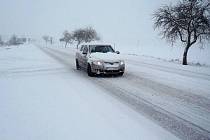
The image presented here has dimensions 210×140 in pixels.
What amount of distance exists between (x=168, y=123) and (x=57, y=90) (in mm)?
4857

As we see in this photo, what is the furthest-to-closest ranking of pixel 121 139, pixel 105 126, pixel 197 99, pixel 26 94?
pixel 26 94 → pixel 197 99 → pixel 105 126 → pixel 121 139

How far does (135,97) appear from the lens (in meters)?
8.06

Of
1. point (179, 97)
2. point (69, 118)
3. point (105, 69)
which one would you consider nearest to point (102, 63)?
point (105, 69)

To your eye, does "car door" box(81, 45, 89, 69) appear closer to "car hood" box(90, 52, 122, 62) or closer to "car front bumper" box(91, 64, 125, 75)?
"car hood" box(90, 52, 122, 62)

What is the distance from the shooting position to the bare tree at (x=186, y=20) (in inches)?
851

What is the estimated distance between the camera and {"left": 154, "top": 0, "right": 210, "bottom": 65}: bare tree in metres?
21.6

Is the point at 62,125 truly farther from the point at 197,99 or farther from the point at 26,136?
the point at 197,99

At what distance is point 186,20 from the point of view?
71.9 feet

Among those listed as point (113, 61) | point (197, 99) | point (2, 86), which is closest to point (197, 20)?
point (113, 61)

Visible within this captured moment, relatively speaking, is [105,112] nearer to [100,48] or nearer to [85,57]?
[85,57]

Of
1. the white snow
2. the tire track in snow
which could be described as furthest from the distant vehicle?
the tire track in snow

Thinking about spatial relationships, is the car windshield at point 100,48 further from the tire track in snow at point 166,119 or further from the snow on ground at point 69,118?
the tire track in snow at point 166,119

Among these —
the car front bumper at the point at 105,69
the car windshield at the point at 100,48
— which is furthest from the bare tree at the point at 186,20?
the car front bumper at the point at 105,69

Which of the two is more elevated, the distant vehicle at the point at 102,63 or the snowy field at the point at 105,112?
the distant vehicle at the point at 102,63
